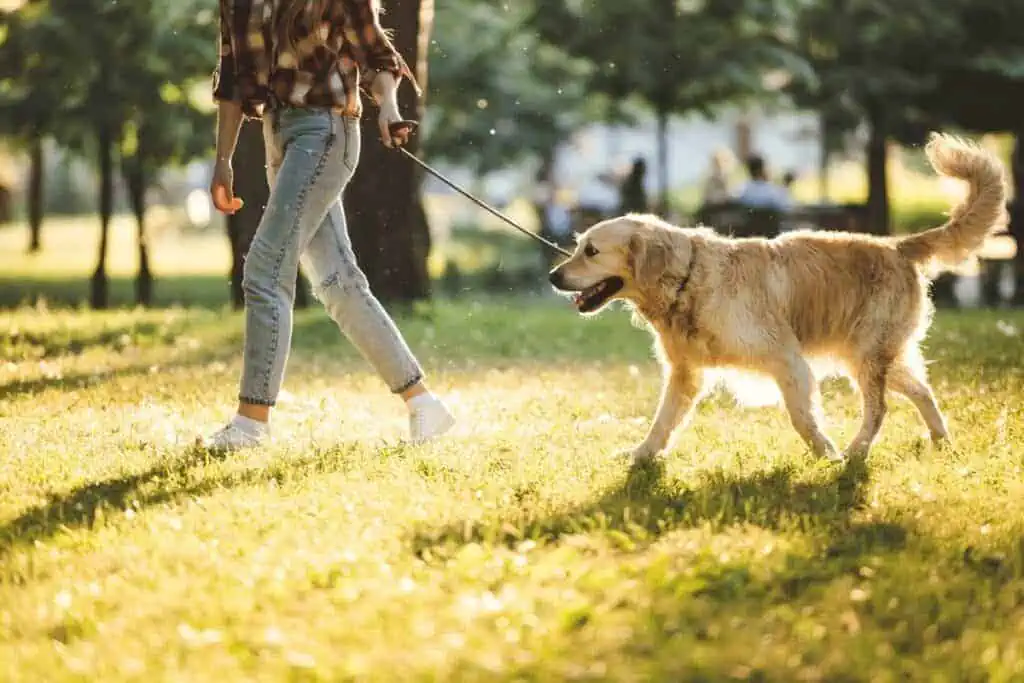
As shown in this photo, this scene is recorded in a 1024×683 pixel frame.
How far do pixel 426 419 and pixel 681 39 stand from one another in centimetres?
1490

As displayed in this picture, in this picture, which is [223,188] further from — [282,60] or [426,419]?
[426,419]

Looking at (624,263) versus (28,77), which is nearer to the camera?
(624,263)

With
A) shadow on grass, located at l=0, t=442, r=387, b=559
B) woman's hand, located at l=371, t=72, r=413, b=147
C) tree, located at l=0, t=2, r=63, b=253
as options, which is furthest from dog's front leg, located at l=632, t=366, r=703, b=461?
tree, located at l=0, t=2, r=63, b=253

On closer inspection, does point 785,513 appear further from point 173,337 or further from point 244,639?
point 173,337

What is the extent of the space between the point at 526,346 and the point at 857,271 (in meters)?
5.84

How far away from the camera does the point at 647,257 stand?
6.24m

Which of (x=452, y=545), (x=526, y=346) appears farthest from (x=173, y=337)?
(x=452, y=545)

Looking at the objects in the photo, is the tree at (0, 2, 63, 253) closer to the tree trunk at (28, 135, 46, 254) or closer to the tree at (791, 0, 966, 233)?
the tree at (791, 0, 966, 233)

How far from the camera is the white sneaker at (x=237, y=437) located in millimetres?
6414

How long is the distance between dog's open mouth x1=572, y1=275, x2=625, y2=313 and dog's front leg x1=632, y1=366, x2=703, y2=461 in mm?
468

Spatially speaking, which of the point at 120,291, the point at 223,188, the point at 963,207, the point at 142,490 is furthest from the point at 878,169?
the point at 142,490

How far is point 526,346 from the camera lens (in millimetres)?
12320

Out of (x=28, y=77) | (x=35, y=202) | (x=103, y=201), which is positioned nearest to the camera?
(x=28, y=77)

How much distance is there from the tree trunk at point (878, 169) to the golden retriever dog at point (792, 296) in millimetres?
13449
